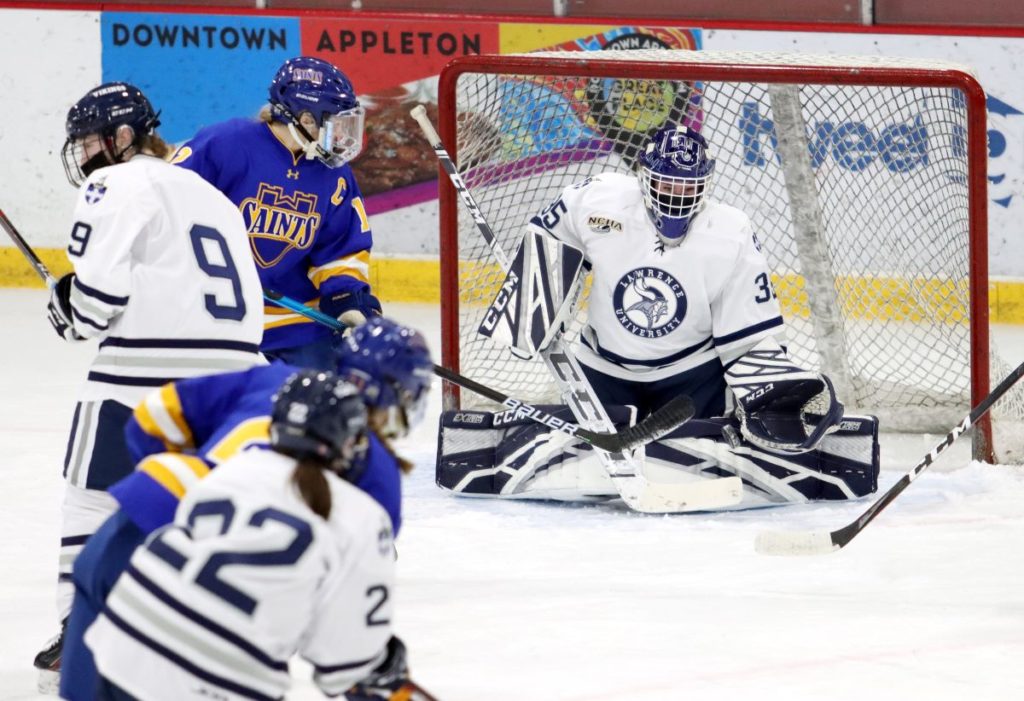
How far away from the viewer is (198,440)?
2113 millimetres

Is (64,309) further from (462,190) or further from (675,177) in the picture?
(462,190)

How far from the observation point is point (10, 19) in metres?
6.39

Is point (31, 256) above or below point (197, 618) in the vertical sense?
above

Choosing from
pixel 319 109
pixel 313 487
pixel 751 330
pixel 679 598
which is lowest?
pixel 679 598

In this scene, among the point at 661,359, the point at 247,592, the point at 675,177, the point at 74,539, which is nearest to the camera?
the point at 247,592

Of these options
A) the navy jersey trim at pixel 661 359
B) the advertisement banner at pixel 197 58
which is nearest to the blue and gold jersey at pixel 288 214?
the navy jersey trim at pixel 661 359

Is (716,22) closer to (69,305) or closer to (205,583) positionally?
(69,305)

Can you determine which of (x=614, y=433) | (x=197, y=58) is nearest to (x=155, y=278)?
(x=614, y=433)

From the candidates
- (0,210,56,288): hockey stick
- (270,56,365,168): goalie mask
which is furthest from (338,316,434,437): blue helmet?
(270,56,365,168): goalie mask

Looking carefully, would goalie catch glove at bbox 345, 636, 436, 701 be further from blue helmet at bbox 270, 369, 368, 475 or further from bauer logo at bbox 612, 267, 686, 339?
bauer logo at bbox 612, 267, 686, 339

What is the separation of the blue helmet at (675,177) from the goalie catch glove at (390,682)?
201cm

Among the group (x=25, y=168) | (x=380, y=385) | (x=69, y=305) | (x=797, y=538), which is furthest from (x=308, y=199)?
(x=25, y=168)

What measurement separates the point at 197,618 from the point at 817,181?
3.51 metres

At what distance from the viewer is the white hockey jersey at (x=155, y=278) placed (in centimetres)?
250
